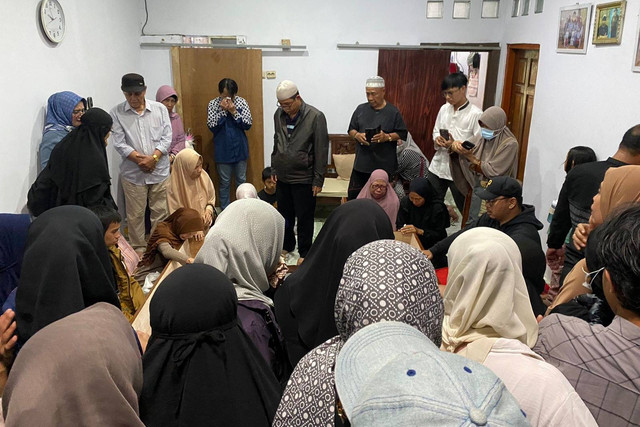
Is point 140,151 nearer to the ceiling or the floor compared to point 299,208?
nearer to the ceiling

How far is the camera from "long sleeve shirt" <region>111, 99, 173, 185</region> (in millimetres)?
4414

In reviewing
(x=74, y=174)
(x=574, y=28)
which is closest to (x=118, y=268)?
(x=74, y=174)

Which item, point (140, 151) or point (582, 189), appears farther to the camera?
point (140, 151)

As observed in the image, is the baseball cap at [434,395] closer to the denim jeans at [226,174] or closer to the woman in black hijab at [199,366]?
the woman in black hijab at [199,366]

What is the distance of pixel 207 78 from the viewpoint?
5.84 metres

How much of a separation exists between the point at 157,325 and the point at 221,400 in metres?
0.28

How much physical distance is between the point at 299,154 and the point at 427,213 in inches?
46.3

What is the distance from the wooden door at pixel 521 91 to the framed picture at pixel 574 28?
633mm

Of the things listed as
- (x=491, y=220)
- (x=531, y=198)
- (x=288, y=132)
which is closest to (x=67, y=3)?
(x=288, y=132)

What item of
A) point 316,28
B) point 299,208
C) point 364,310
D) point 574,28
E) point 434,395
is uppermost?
point 316,28

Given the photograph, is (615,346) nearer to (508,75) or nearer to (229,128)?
(229,128)

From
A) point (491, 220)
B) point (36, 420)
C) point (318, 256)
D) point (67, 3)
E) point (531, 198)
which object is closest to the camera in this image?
point (36, 420)

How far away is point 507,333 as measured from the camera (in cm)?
155

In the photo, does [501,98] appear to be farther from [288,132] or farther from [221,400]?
[221,400]
